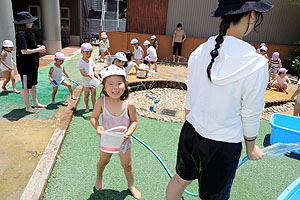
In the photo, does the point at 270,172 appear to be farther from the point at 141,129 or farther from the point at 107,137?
the point at 107,137

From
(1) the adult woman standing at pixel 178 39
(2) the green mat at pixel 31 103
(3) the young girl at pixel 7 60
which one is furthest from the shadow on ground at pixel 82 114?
(1) the adult woman standing at pixel 178 39

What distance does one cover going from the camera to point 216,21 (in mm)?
15062

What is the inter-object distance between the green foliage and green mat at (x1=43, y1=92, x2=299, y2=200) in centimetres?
1136

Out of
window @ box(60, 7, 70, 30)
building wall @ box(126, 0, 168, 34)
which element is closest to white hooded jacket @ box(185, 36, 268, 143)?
building wall @ box(126, 0, 168, 34)

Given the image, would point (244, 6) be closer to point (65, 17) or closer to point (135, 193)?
point (135, 193)

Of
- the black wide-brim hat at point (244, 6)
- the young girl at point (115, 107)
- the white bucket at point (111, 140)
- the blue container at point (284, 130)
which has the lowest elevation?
the blue container at point (284, 130)

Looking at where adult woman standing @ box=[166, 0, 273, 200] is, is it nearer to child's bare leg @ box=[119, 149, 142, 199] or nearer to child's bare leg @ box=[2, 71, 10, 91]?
child's bare leg @ box=[119, 149, 142, 199]

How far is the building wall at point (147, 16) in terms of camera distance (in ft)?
48.6

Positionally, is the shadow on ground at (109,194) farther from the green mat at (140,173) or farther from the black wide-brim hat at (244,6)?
the black wide-brim hat at (244,6)

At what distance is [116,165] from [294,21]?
16844 millimetres

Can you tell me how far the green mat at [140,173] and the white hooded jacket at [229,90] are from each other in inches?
56.5

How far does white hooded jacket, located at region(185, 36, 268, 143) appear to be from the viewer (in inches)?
54.9

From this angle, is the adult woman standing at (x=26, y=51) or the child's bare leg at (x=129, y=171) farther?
the adult woman standing at (x=26, y=51)

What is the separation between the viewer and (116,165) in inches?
124
